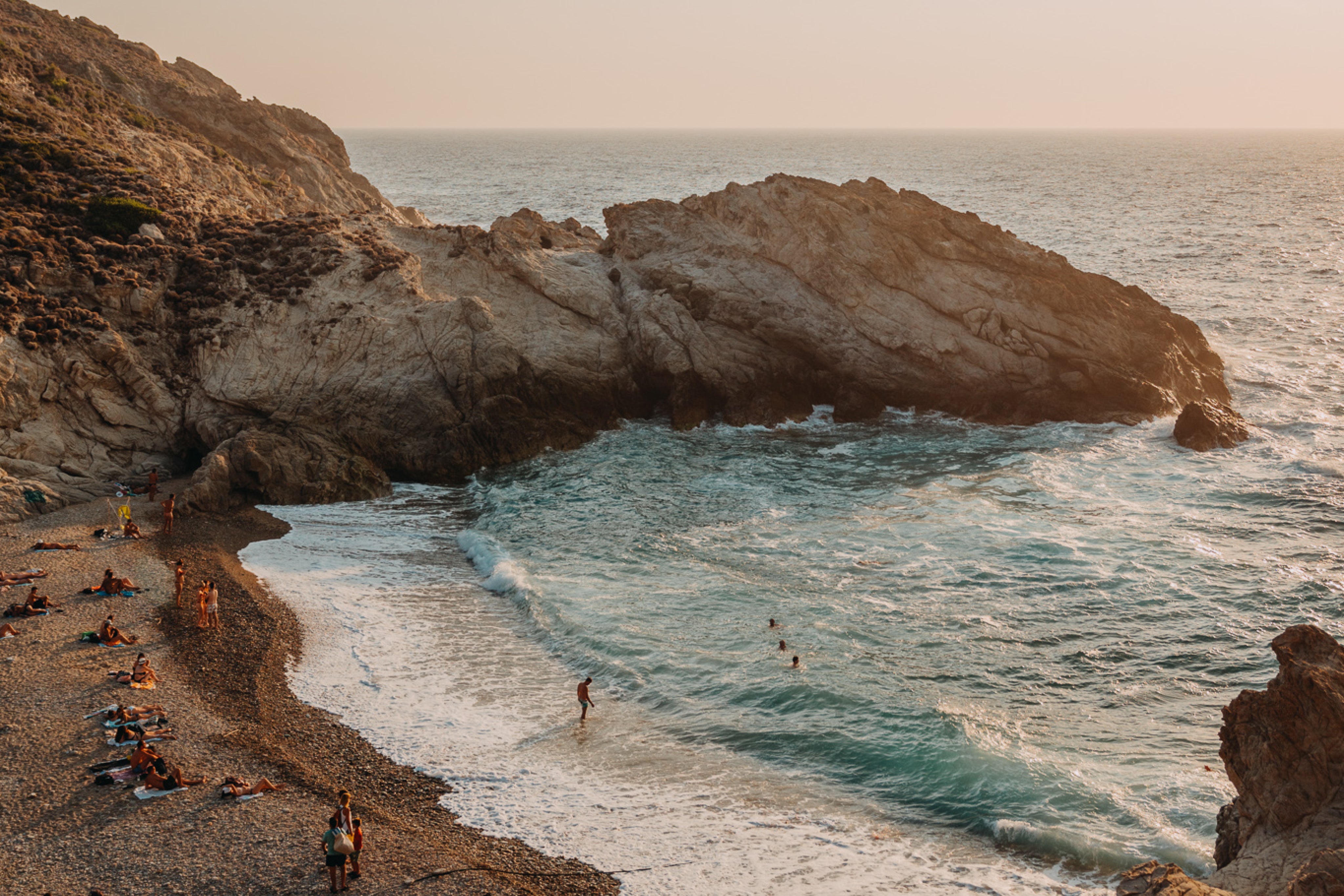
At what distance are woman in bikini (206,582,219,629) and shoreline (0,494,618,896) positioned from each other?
0.31m

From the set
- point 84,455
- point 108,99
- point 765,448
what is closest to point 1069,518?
point 765,448

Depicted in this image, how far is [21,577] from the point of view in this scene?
25625 millimetres

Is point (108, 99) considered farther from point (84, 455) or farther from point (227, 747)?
point (227, 747)

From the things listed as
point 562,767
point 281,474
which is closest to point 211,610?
point 281,474

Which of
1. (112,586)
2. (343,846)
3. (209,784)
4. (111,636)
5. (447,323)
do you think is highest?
(447,323)

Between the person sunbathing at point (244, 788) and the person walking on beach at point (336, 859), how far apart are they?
3.13 metres

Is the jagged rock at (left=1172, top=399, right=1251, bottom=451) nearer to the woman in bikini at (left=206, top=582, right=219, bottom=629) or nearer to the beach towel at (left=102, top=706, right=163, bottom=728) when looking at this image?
the woman in bikini at (left=206, top=582, right=219, bottom=629)

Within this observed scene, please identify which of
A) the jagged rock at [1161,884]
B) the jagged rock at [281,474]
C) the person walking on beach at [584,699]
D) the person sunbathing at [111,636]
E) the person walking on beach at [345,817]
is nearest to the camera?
the jagged rock at [1161,884]

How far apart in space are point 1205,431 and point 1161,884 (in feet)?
96.6

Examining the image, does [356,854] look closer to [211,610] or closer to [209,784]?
[209,784]

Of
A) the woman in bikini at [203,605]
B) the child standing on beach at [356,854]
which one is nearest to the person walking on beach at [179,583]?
the woman in bikini at [203,605]

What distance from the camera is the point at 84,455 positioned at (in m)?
33.2

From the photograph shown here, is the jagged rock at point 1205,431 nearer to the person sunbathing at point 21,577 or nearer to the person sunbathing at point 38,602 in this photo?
the person sunbathing at point 38,602

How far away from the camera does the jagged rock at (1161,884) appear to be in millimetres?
12328
